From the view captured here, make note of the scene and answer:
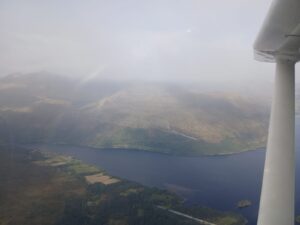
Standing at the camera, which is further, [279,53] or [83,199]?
[83,199]

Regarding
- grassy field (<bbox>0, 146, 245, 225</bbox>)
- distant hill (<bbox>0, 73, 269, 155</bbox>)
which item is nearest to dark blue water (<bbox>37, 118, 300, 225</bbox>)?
grassy field (<bbox>0, 146, 245, 225</bbox>)

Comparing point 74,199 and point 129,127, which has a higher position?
point 129,127

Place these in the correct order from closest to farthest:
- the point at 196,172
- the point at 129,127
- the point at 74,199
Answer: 1. the point at 74,199
2. the point at 196,172
3. the point at 129,127

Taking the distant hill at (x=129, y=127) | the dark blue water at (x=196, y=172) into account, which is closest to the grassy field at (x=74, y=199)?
the dark blue water at (x=196, y=172)

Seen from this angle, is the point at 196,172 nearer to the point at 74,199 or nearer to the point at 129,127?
the point at 74,199

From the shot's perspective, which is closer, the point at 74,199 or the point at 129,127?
the point at 74,199

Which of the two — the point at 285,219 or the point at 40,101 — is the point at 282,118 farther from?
the point at 40,101

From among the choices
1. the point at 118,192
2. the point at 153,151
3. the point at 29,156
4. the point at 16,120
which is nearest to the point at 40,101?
the point at 16,120

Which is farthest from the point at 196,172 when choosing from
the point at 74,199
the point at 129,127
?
the point at 129,127

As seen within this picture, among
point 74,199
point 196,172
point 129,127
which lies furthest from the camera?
point 129,127
